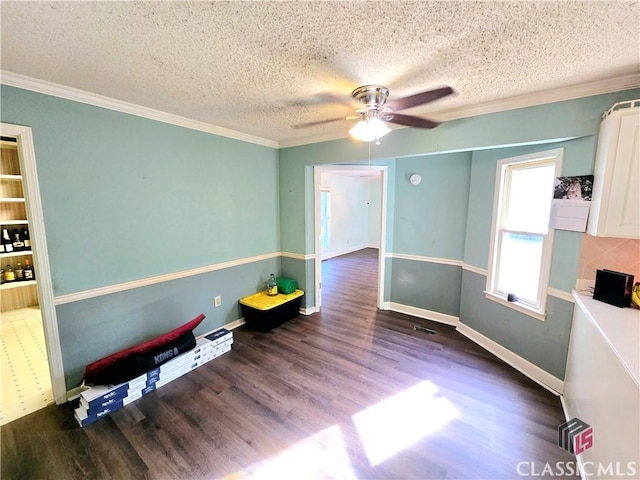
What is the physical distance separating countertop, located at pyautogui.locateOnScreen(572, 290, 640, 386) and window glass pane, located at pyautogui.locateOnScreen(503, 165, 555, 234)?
0.72 metres

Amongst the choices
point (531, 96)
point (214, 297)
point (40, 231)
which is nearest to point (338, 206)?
point (214, 297)

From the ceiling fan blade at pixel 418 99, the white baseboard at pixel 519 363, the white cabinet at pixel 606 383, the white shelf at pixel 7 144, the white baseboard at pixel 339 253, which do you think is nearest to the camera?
the white cabinet at pixel 606 383

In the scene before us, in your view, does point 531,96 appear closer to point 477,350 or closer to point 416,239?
point 416,239

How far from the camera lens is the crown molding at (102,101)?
168cm

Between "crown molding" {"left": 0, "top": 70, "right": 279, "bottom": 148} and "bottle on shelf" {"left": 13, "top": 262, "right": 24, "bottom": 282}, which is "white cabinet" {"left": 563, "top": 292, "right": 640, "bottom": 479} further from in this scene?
"bottle on shelf" {"left": 13, "top": 262, "right": 24, "bottom": 282}

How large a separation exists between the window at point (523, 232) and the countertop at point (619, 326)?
1.45 ft

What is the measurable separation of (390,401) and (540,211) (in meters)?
2.15

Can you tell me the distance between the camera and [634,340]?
1.32m

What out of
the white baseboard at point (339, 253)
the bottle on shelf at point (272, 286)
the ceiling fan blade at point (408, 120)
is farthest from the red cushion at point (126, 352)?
the white baseboard at point (339, 253)

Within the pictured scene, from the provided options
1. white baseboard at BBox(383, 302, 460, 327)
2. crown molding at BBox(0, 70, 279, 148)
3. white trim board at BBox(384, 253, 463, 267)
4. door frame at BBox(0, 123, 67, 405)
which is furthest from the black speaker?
door frame at BBox(0, 123, 67, 405)

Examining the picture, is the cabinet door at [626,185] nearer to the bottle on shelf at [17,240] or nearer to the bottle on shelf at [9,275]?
the bottle on shelf at [17,240]

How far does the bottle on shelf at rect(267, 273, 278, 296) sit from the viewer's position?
346 cm

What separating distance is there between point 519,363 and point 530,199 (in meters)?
1.56

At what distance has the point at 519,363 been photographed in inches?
95.0
